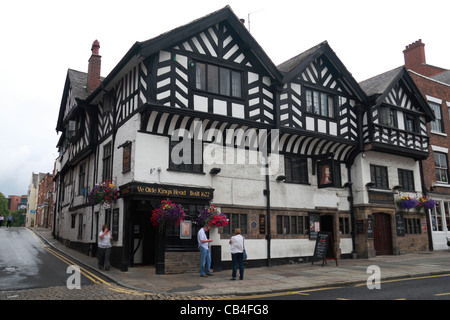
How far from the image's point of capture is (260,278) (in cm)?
1259

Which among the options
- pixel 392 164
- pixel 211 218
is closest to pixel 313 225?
pixel 211 218

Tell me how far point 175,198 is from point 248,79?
6322mm

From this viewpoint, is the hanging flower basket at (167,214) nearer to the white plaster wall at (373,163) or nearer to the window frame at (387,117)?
the white plaster wall at (373,163)

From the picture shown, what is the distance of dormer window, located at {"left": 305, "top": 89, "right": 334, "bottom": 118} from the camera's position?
18.4m

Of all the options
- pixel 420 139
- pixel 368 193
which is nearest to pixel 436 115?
pixel 420 139

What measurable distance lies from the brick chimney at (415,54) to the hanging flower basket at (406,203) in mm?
12075

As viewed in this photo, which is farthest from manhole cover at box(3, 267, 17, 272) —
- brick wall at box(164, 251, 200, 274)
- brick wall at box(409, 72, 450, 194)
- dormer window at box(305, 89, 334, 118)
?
brick wall at box(409, 72, 450, 194)

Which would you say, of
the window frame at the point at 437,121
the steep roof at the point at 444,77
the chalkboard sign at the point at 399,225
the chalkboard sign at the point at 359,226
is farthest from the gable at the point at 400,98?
the steep roof at the point at 444,77

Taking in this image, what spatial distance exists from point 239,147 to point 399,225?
10840 millimetres

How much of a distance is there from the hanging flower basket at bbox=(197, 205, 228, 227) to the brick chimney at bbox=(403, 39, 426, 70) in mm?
21557

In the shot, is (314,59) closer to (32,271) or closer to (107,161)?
(107,161)
